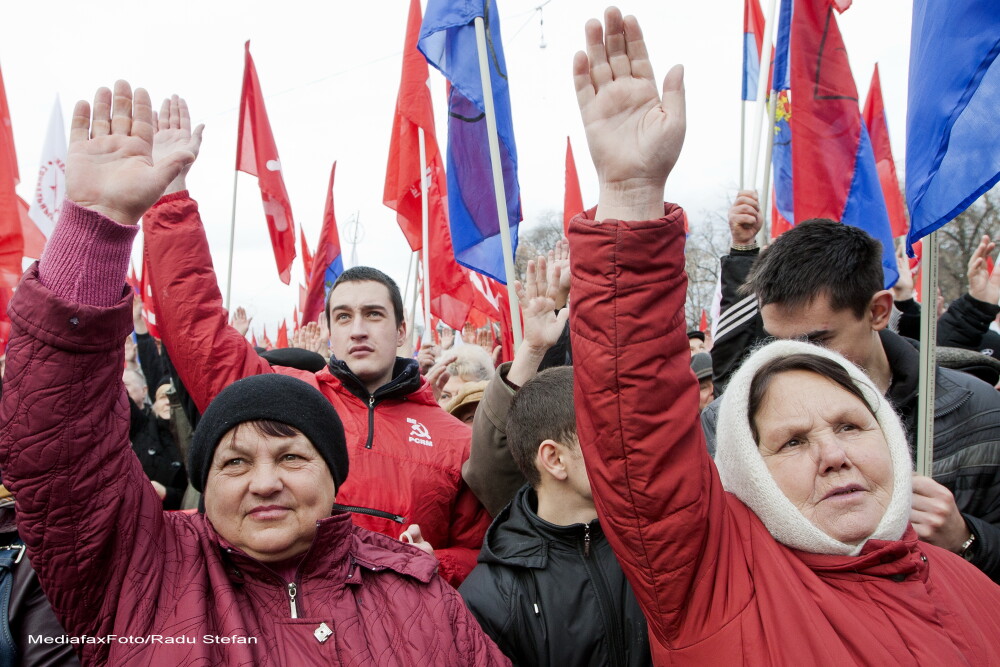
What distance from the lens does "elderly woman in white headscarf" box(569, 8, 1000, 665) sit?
125 centimetres

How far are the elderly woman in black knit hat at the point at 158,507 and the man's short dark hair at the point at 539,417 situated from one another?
49cm

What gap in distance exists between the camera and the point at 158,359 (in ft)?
15.5

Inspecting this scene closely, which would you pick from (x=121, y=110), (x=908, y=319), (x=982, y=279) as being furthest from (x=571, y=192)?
(x=121, y=110)

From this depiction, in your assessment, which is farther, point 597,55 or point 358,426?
point 358,426

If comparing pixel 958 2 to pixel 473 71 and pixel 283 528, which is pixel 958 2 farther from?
pixel 473 71

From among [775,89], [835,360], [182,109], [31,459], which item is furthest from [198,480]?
[775,89]

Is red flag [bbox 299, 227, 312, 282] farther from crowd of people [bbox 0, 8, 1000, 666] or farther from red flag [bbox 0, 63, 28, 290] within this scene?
crowd of people [bbox 0, 8, 1000, 666]

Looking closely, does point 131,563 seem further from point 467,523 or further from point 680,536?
point 467,523

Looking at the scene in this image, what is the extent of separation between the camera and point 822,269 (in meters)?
2.29

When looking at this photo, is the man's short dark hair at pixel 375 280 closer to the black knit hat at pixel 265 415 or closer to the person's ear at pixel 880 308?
the black knit hat at pixel 265 415

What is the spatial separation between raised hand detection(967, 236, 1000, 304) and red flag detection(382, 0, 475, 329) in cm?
331

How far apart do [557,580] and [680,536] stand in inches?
24.9

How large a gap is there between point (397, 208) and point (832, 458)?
454 centimetres

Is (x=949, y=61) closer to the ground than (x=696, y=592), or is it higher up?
higher up
